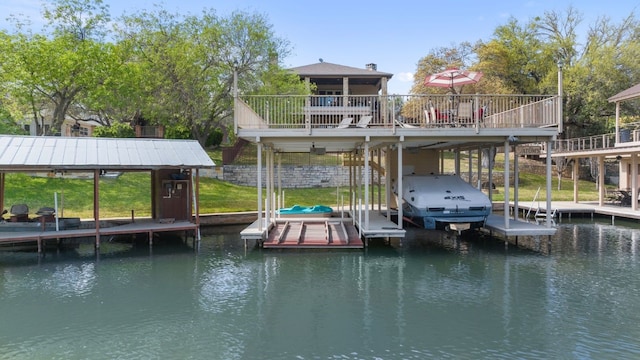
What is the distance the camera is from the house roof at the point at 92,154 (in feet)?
38.9

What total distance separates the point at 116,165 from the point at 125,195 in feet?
28.9

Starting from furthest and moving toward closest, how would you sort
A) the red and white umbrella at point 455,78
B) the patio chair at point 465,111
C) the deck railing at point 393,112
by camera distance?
the red and white umbrella at point 455,78 → the patio chair at point 465,111 → the deck railing at point 393,112

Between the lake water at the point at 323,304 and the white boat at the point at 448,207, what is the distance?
0.82m

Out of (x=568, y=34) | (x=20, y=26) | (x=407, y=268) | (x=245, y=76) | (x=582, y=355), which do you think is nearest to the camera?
(x=582, y=355)

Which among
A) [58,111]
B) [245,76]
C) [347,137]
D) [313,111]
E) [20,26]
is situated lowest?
[347,137]

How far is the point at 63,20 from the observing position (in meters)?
20.7

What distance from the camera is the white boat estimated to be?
42.1ft

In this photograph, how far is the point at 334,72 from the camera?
38.2 m

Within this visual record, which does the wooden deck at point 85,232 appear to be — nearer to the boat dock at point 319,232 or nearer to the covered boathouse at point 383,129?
the boat dock at point 319,232

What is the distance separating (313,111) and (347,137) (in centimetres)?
158

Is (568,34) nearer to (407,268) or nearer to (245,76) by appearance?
(245,76)

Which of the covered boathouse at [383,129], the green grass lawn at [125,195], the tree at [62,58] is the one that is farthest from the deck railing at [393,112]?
the tree at [62,58]

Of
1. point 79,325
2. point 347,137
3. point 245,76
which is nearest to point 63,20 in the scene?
point 245,76

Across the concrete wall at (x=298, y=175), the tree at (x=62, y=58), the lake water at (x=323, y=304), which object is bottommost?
the lake water at (x=323, y=304)
